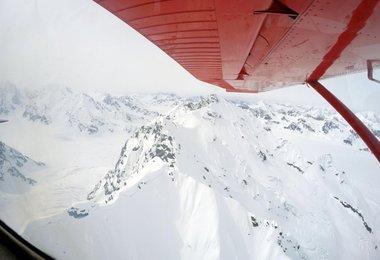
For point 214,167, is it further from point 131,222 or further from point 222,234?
point 131,222

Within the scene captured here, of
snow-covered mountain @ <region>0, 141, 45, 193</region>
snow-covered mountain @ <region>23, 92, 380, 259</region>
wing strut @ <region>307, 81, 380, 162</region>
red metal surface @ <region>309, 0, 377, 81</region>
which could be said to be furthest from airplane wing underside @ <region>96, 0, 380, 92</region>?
snow-covered mountain @ <region>23, 92, 380, 259</region>

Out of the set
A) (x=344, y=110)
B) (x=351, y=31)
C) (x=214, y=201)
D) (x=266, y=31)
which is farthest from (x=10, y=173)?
(x=214, y=201)

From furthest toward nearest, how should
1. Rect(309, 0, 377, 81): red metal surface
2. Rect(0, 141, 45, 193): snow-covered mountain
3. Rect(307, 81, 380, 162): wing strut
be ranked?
Rect(0, 141, 45, 193): snow-covered mountain < Rect(307, 81, 380, 162): wing strut < Rect(309, 0, 377, 81): red metal surface

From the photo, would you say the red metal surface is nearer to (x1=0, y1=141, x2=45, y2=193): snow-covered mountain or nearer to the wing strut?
the wing strut

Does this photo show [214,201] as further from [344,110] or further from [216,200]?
[344,110]

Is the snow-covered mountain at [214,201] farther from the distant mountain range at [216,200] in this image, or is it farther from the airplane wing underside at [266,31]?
the airplane wing underside at [266,31]

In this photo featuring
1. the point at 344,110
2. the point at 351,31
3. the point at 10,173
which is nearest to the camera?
the point at 351,31

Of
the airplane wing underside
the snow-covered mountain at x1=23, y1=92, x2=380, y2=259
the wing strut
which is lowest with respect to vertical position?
the snow-covered mountain at x1=23, y1=92, x2=380, y2=259

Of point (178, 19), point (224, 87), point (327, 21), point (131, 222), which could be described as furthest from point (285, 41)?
point (131, 222)
